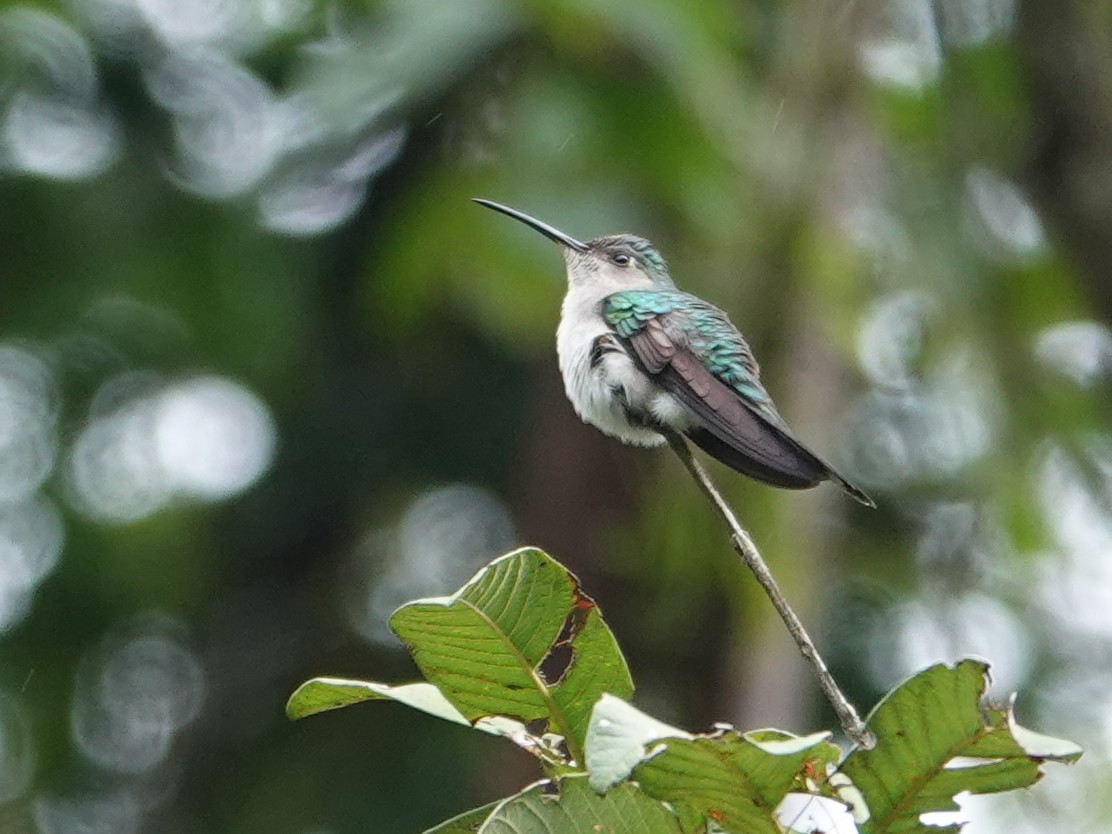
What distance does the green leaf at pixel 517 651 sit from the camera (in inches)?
74.1

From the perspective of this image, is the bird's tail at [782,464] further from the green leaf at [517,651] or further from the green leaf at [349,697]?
the green leaf at [349,697]

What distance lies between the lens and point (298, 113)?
5188 mm

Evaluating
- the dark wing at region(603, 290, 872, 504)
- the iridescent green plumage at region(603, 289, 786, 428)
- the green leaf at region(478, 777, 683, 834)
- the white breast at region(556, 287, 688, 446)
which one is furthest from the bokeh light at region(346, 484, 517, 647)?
the green leaf at region(478, 777, 683, 834)

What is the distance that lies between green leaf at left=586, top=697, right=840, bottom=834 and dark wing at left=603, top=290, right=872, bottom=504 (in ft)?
3.16

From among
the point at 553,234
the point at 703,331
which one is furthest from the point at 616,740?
the point at 553,234

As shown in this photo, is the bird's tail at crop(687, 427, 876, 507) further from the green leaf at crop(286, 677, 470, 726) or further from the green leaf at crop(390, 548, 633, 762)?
the green leaf at crop(286, 677, 470, 726)

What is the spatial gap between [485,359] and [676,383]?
21.5 ft

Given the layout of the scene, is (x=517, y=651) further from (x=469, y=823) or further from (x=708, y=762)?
(x=708, y=762)

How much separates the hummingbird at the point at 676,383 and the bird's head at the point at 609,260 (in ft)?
1.20

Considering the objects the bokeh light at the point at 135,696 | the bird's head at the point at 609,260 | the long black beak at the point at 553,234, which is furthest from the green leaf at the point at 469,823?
the bokeh light at the point at 135,696

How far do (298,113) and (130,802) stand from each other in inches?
226

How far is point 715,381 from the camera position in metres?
3.30

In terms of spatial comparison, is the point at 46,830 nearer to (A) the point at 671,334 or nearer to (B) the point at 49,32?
(B) the point at 49,32

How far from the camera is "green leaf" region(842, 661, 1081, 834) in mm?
1658
